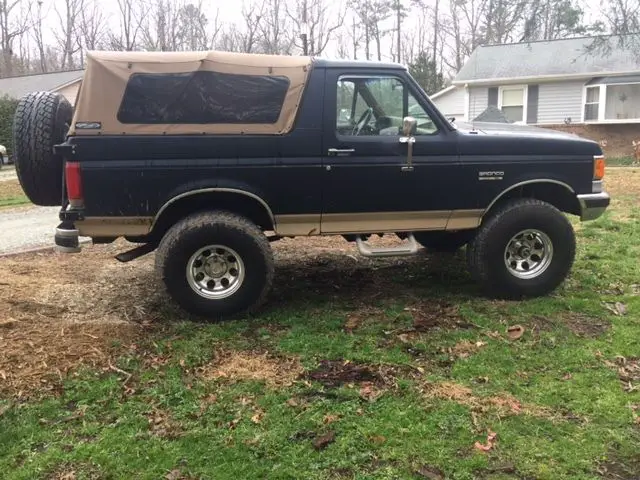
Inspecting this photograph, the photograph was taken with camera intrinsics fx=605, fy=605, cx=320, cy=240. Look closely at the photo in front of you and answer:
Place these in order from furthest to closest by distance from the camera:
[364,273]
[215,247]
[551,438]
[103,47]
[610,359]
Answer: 1. [103,47]
2. [364,273]
3. [215,247]
4. [610,359]
5. [551,438]

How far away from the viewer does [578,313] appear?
5172mm

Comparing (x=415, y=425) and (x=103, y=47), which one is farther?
(x=103, y=47)

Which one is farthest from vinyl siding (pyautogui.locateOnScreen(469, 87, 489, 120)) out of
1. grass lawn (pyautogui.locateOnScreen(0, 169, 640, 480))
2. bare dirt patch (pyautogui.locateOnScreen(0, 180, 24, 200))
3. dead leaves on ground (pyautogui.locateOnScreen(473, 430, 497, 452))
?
dead leaves on ground (pyautogui.locateOnScreen(473, 430, 497, 452))

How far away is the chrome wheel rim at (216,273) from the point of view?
4977mm

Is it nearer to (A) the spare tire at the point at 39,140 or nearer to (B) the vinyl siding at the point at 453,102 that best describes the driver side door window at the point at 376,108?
(A) the spare tire at the point at 39,140

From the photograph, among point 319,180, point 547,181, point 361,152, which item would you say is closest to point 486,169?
point 547,181

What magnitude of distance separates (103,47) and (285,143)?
4538cm

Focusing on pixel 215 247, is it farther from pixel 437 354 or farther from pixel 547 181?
pixel 547 181

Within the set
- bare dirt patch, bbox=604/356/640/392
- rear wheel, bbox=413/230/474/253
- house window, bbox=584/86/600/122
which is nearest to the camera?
bare dirt patch, bbox=604/356/640/392

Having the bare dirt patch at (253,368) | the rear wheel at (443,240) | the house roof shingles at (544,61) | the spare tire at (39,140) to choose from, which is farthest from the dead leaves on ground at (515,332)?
the house roof shingles at (544,61)

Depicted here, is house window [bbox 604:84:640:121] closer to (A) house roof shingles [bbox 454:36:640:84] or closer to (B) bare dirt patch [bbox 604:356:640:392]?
(A) house roof shingles [bbox 454:36:640:84]

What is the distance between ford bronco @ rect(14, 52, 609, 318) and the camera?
4770 millimetres

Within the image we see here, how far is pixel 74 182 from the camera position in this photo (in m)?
4.69

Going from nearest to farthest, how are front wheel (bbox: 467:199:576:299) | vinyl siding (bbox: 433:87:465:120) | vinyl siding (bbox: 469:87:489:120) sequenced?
front wheel (bbox: 467:199:576:299), vinyl siding (bbox: 469:87:489:120), vinyl siding (bbox: 433:87:465:120)
